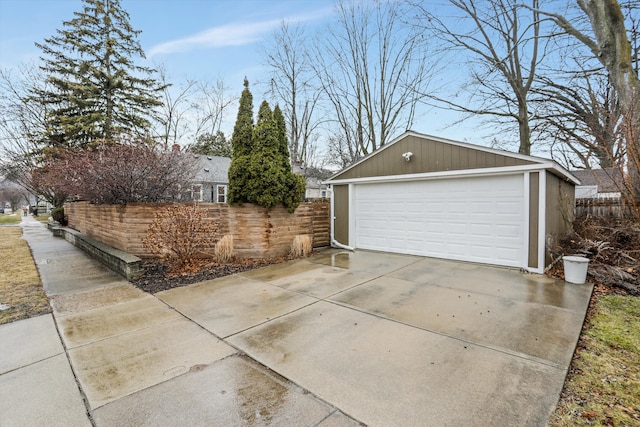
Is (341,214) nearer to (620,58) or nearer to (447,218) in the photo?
(447,218)

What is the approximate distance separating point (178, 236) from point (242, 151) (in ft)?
8.84

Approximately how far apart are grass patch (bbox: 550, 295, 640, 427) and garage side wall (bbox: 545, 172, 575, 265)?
269 centimetres

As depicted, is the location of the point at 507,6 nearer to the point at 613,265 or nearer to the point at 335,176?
the point at 335,176

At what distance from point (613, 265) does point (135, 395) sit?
787cm

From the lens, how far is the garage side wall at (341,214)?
8773 millimetres

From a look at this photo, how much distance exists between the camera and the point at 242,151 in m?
7.43

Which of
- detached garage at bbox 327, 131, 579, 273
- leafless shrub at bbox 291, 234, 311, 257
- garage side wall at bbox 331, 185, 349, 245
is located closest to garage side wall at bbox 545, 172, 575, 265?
detached garage at bbox 327, 131, 579, 273

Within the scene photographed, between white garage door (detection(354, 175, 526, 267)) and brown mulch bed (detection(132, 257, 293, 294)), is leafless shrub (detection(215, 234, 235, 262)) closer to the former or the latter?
brown mulch bed (detection(132, 257, 293, 294))

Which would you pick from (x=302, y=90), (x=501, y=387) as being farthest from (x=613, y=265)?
(x=302, y=90)

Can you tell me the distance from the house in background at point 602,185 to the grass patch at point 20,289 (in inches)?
421

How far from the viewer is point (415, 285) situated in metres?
5.03

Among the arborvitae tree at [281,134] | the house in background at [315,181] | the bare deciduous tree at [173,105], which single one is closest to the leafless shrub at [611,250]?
the arborvitae tree at [281,134]

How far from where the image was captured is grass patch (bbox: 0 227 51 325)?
405cm

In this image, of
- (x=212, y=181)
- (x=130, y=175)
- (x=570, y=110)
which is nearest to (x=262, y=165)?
(x=130, y=175)
